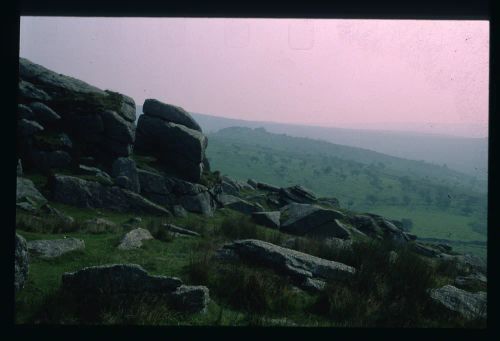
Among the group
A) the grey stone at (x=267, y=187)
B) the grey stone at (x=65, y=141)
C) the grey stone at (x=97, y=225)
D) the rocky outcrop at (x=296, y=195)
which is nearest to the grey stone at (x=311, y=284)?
the grey stone at (x=97, y=225)

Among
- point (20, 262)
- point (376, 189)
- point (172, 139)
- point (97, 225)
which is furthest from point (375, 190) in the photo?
point (20, 262)

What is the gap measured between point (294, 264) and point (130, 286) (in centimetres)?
306

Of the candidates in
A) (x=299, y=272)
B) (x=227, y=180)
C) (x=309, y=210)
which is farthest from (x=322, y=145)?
(x=299, y=272)

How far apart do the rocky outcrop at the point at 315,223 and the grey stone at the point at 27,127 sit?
11.4m

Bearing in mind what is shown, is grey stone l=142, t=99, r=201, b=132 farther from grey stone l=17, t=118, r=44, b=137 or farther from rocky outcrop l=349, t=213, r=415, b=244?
rocky outcrop l=349, t=213, r=415, b=244

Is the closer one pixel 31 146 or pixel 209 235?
pixel 209 235

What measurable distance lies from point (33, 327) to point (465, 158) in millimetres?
153212

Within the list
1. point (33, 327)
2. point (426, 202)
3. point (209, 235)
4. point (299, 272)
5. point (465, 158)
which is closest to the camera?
point (33, 327)

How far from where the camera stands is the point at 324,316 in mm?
6617

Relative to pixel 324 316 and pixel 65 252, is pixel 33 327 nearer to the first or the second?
pixel 324 316

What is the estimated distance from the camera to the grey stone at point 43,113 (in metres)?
21.2

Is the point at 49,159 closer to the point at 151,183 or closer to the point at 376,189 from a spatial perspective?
the point at 151,183

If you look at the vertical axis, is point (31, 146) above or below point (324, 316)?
above

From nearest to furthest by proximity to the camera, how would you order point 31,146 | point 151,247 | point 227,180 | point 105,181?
point 151,247 < point 105,181 < point 31,146 < point 227,180
